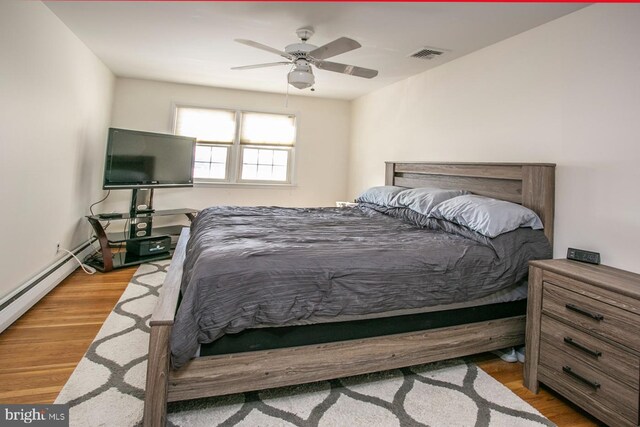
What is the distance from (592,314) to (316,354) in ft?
4.40

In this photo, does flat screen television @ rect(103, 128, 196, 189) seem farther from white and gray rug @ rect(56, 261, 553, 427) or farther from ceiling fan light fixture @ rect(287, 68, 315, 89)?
white and gray rug @ rect(56, 261, 553, 427)

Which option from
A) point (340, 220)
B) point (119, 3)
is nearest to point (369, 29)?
point (340, 220)

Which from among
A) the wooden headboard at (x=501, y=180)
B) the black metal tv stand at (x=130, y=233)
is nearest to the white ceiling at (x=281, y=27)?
the wooden headboard at (x=501, y=180)

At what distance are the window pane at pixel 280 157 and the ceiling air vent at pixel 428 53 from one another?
2.73 meters

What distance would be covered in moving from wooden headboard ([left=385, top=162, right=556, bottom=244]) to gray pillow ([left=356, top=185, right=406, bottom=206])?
12.7 inches

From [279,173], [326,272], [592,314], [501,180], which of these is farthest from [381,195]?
[279,173]

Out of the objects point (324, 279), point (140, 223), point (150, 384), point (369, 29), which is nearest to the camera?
point (150, 384)

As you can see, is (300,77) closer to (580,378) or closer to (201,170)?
(580,378)

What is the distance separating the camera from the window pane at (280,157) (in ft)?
18.3

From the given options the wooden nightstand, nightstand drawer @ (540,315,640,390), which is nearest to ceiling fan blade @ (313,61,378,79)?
the wooden nightstand

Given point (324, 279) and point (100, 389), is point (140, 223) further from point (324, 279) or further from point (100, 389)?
point (324, 279)

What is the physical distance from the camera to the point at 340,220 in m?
3.01

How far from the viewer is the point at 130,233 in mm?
4020

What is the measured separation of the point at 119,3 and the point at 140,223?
2.36m
